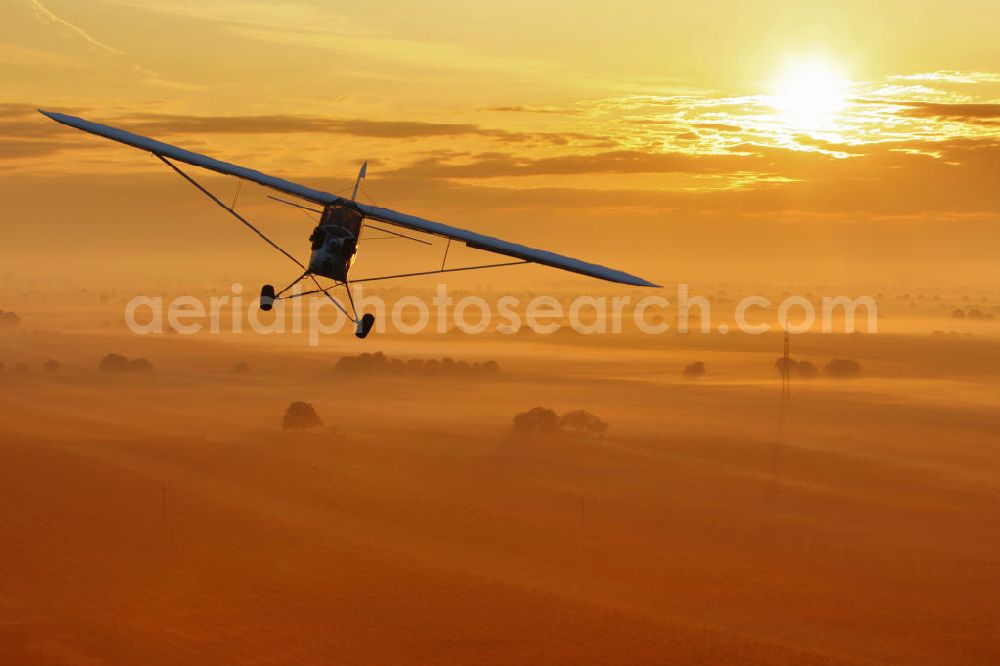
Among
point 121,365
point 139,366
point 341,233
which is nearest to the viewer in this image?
point 341,233

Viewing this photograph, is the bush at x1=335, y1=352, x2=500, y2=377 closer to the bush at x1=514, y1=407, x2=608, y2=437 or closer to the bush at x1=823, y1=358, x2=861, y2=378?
the bush at x1=514, y1=407, x2=608, y2=437

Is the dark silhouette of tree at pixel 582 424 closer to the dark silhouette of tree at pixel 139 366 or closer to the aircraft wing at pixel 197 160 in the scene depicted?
the dark silhouette of tree at pixel 139 366

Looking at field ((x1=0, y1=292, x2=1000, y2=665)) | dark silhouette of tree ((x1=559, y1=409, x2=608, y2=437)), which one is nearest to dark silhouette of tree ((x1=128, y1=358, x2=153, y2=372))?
field ((x1=0, y1=292, x2=1000, y2=665))

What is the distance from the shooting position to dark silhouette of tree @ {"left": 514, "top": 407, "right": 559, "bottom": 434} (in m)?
104

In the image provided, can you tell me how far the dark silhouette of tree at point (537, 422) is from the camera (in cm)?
10369

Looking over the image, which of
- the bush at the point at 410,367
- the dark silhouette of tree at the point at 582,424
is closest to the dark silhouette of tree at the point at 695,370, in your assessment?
the bush at the point at 410,367

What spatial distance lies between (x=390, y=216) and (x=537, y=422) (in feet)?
252

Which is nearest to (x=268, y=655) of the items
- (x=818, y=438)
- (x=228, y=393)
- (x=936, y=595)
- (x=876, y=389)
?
(x=936, y=595)

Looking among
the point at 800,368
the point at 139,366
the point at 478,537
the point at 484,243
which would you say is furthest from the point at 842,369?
the point at 484,243

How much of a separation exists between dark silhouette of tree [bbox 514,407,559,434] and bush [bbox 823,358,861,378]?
89557 millimetres

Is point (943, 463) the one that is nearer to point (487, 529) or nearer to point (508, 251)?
point (487, 529)

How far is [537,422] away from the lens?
105m

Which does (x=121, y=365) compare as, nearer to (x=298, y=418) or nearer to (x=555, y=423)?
(x=298, y=418)

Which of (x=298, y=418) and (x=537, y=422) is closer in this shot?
(x=298, y=418)
